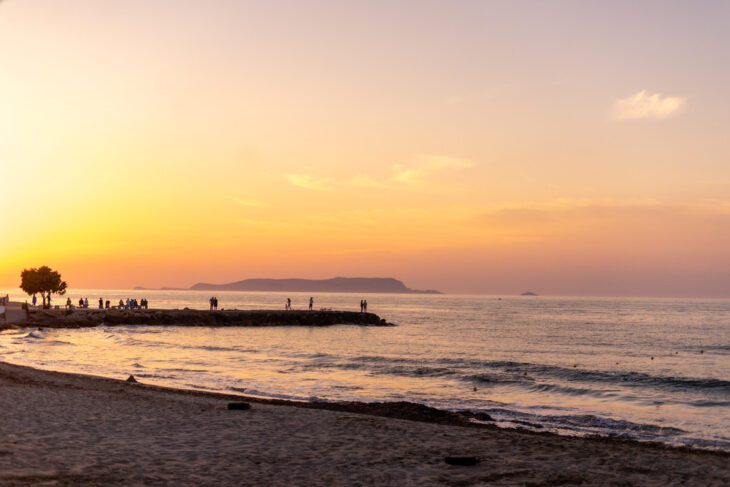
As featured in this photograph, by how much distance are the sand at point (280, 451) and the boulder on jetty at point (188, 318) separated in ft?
172

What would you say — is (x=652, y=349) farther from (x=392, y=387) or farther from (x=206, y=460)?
(x=206, y=460)

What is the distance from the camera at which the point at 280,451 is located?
46.9 ft

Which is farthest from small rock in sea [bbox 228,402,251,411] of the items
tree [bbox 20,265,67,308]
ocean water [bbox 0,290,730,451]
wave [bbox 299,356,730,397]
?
tree [bbox 20,265,67,308]

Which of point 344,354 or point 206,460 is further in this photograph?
point 344,354

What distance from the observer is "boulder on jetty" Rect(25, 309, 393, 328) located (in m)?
69.6

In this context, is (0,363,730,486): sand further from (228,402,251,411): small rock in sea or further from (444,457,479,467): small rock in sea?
(228,402,251,411): small rock in sea

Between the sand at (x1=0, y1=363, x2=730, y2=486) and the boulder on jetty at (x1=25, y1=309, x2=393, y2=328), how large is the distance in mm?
52550

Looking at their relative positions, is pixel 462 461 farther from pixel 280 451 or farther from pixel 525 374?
pixel 525 374

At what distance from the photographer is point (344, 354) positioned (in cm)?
4969

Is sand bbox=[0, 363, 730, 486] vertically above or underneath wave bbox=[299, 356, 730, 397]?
above

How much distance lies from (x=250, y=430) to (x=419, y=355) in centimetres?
3558

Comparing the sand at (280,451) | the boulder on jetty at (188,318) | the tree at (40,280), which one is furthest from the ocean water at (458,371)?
the tree at (40,280)

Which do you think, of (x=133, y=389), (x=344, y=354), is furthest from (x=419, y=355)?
(x=133, y=389)

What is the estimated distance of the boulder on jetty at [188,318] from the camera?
228 ft
